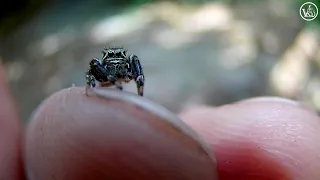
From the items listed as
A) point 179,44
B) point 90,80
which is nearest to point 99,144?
point 90,80

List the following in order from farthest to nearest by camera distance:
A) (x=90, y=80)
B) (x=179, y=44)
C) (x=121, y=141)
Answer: (x=179, y=44) → (x=90, y=80) → (x=121, y=141)

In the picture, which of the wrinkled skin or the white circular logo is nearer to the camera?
the wrinkled skin

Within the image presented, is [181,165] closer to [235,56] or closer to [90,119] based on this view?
[90,119]

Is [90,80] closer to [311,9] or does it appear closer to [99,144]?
[99,144]

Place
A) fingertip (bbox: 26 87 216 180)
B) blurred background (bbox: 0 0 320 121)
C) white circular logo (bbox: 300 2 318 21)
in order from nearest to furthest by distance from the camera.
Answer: fingertip (bbox: 26 87 216 180) < white circular logo (bbox: 300 2 318 21) < blurred background (bbox: 0 0 320 121)

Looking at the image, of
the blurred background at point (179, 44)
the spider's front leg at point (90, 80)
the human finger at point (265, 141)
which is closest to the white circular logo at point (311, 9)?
the blurred background at point (179, 44)

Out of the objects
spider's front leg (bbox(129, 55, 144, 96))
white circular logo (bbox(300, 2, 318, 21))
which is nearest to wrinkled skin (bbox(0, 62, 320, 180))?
spider's front leg (bbox(129, 55, 144, 96))

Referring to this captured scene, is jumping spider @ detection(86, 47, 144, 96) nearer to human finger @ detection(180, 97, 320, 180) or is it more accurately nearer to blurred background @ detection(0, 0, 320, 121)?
human finger @ detection(180, 97, 320, 180)
